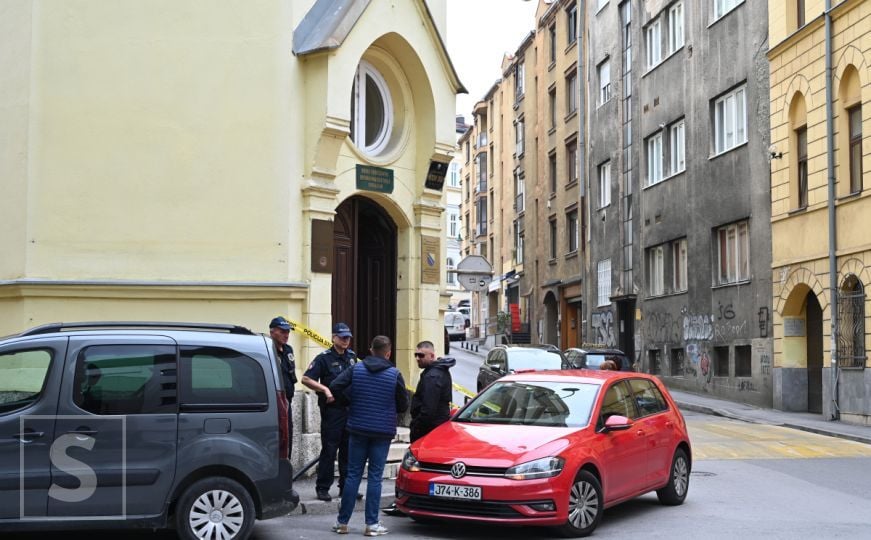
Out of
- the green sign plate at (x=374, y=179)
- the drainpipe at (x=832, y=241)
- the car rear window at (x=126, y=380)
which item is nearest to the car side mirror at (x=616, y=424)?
the car rear window at (x=126, y=380)

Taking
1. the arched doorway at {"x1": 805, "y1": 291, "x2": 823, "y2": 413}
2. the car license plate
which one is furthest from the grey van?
the arched doorway at {"x1": 805, "y1": 291, "x2": 823, "y2": 413}

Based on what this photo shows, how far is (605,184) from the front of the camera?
38.7 m

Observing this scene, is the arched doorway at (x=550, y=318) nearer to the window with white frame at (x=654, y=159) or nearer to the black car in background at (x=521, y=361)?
the window with white frame at (x=654, y=159)

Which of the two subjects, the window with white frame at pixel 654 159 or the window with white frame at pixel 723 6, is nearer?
the window with white frame at pixel 723 6

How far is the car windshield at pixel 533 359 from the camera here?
23344 millimetres

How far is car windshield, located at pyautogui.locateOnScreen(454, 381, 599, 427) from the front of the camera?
997 centimetres

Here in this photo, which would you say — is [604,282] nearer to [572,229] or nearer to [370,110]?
[572,229]

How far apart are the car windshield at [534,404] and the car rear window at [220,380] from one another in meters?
2.64

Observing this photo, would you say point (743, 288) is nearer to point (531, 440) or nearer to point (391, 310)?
point (391, 310)

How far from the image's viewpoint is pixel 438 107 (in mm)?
14797

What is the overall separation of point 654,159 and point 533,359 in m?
12.6

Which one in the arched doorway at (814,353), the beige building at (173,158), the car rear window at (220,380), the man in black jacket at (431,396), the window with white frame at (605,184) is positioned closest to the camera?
the car rear window at (220,380)

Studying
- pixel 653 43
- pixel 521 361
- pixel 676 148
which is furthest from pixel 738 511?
pixel 653 43

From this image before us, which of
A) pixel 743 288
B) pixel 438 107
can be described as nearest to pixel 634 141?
pixel 743 288
